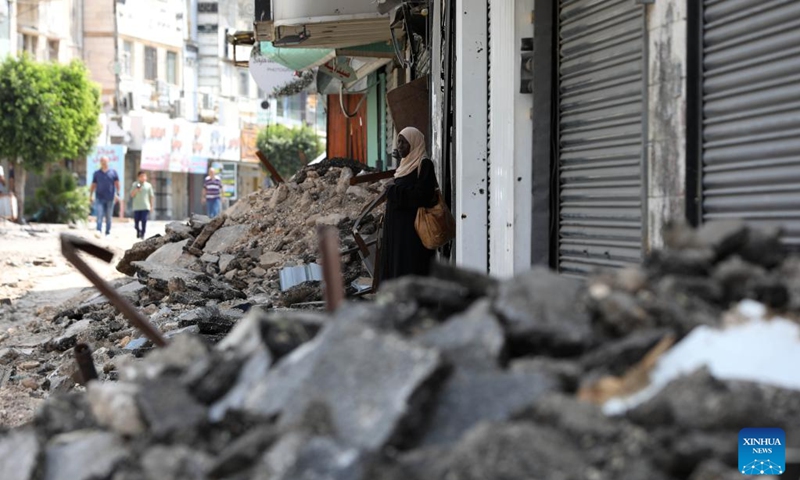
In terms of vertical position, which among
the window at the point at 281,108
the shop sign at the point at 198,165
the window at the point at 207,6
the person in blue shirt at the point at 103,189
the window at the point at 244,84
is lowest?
the person in blue shirt at the point at 103,189

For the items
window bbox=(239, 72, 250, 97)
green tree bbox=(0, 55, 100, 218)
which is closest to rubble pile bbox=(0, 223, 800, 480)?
green tree bbox=(0, 55, 100, 218)

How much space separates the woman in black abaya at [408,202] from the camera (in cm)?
851

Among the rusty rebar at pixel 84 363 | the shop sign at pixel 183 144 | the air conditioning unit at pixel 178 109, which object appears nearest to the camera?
the rusty rebar at pixel 84 363

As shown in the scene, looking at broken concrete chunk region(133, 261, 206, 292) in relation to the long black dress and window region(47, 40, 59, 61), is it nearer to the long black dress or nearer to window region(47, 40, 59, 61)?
the long black dress

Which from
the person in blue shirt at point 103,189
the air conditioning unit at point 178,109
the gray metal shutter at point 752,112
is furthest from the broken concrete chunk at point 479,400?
the air conditioning unit at point 178,109

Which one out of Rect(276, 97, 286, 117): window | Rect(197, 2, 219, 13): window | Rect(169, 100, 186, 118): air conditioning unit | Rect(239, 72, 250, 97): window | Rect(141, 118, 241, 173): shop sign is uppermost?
Rect(197, 2, 219, 13): window

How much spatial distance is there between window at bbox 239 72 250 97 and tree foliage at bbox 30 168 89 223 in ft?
82.0

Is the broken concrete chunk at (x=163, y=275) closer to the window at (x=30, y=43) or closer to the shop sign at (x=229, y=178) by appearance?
the window at (x=30, y=43)

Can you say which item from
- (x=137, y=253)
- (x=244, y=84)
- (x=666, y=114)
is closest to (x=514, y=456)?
(x=666, y=114)

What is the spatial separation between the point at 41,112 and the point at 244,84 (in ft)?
73.9

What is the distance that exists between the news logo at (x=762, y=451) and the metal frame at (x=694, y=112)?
2.20m

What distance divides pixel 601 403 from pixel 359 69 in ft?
59.8

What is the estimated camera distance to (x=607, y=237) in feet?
20.9

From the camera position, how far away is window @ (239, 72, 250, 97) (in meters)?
58.9
